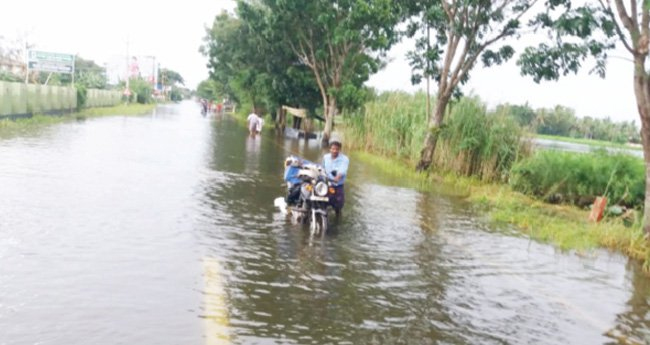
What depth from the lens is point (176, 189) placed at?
12695 mm

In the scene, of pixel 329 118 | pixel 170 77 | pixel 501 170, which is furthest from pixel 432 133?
pixel 170 77

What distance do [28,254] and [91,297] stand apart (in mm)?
1818

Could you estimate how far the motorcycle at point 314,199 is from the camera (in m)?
9.52

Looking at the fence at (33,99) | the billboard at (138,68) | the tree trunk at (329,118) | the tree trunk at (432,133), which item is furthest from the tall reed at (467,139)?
the billboard at (138,68)

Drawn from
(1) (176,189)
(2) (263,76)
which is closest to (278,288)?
(1) (176,189)

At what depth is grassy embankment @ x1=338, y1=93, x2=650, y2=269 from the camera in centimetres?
1100

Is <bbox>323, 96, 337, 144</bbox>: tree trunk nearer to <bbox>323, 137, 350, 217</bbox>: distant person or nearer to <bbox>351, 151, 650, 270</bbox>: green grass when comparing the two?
<bbox>351, 151, 650, 270</bbox>: green grass

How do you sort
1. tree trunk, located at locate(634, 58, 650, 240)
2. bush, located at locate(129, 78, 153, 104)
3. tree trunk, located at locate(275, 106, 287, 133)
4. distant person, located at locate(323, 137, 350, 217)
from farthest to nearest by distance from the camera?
bush, located at locate(129, 78, 153, 104), tree trunk, located at locate(275, 106, 287, 133), distant person, located at locate(323, 137, 350, 217), tree trunk, located at locate(634, 58, 650, 240)

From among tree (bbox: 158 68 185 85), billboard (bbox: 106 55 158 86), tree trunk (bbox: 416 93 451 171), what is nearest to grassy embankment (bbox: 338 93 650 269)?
tree trunk (bbox: 416 93 451 171)

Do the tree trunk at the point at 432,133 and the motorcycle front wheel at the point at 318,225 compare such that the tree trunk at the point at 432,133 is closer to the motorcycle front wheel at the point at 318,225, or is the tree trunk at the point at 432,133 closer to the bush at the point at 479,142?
the bush at the point at 479,142

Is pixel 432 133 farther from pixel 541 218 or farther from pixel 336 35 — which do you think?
pixel 336 35

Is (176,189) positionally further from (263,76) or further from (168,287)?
(263,76)

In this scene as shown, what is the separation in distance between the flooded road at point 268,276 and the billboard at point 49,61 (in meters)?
52.8

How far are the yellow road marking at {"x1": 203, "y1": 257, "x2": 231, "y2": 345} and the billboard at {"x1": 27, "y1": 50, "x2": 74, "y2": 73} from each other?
60.1 metres
